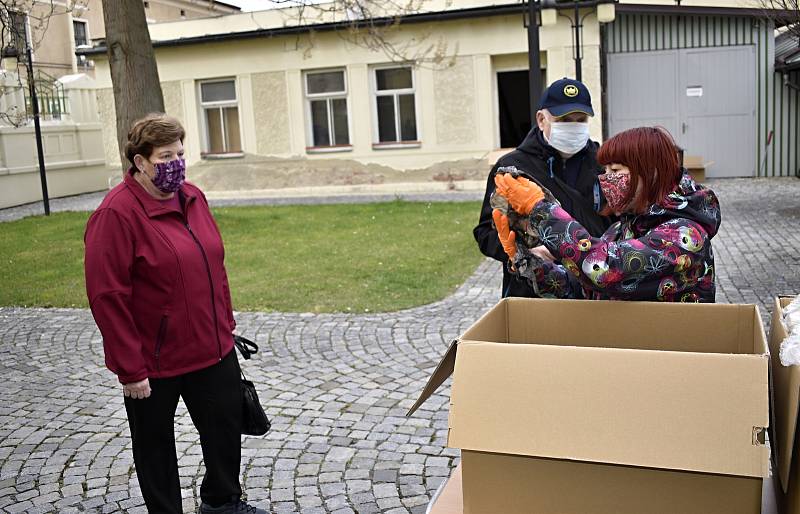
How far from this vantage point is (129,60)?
11.5 meters

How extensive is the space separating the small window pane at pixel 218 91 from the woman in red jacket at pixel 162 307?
58.0ft

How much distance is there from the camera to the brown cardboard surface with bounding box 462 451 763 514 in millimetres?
1765

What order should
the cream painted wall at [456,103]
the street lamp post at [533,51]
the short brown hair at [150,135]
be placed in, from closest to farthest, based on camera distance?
the short brown hair at [150,135], the street lamp post at [533,51], the cream painted wall at [456,103]

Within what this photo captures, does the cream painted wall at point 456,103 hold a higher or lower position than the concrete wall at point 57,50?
lower

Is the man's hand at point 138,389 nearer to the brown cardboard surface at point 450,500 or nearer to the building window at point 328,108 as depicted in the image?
the brown cardboard surface at point 450,500

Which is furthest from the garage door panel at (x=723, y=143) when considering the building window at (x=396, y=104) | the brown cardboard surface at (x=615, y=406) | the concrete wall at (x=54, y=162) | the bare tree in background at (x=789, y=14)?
the brown cardboard surface at (x=615, y=406)

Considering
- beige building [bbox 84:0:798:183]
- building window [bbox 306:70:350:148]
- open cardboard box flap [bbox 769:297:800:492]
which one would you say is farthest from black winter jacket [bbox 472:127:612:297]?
building window [bbox 306:70:350:148]

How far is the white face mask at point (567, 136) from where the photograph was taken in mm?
3471

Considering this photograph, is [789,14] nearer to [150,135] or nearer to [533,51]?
[533,51]

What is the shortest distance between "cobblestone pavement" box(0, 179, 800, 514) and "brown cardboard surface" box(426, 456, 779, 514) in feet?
6.00

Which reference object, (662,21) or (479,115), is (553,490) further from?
(662,21)

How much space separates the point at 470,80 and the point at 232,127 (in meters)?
6.11

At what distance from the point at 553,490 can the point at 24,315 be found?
7.97m

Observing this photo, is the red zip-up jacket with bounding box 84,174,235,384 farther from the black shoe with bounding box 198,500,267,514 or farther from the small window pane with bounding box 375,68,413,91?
the small window pane with bounding box 375,68,413,91
